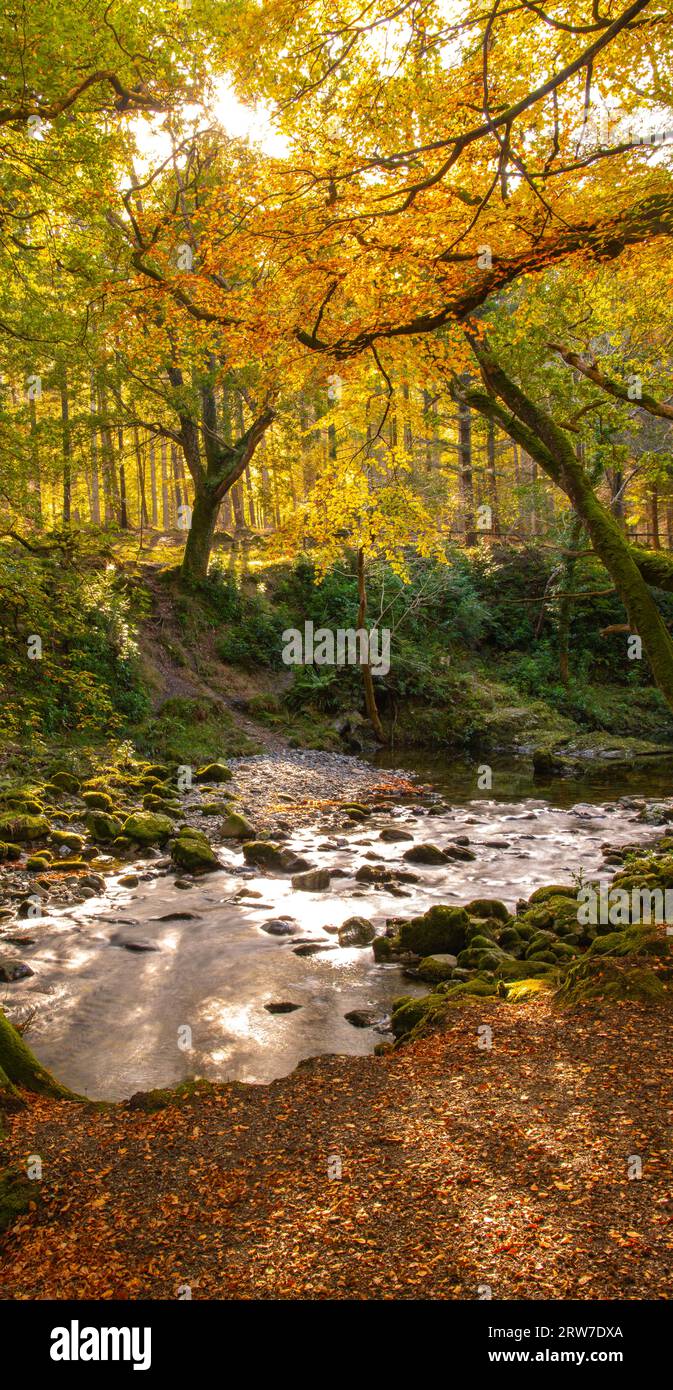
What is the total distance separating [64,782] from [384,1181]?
10735mm

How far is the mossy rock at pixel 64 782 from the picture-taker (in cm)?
1272

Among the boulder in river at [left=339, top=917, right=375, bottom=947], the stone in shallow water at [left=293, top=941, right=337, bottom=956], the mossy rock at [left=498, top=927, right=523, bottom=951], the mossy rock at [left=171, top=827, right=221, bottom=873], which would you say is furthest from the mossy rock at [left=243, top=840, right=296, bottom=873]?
the mossy rock at [left=498, top=927, right=523, bottom=951]

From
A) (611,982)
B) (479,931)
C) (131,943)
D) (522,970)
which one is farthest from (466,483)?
(611,982)

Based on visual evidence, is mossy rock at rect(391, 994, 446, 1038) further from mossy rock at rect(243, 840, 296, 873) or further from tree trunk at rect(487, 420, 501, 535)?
tree trunk at rect(487, 420, 501, 535)

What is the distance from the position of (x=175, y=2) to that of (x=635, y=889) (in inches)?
490

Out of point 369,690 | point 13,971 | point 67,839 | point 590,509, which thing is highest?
point 590,509

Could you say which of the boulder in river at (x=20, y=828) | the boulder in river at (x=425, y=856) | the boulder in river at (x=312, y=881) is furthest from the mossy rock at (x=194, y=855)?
the boulder in river at (x=425, y=856)

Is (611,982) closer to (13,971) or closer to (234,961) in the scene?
(234,961)

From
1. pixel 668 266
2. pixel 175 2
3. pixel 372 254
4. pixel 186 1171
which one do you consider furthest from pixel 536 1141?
pixel 175 2

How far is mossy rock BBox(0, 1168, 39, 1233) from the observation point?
315 centimetres

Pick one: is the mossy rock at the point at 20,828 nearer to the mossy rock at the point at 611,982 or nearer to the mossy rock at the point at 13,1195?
the mossy rock at the point at 13,1195

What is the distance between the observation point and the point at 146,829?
37.0 ft

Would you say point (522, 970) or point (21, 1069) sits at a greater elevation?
point (21, 1069)

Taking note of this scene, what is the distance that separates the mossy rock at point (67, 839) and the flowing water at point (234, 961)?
1059mm
